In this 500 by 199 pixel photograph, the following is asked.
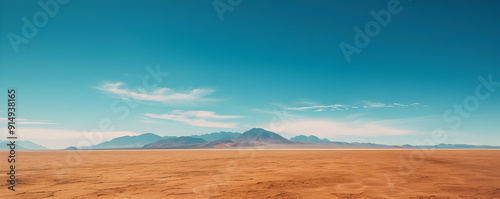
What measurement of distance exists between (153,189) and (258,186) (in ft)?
10.5

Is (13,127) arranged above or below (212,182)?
above

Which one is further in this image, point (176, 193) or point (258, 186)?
point (258, 186)

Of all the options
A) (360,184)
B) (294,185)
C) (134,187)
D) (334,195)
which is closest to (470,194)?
(360,184)

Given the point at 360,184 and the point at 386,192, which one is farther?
the point at 360,184

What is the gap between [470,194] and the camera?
715cm

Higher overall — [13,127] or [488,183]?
[13,127]

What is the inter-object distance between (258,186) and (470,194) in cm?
578

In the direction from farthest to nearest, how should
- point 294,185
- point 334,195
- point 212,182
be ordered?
point 212,182, point 294,185, point 334,195

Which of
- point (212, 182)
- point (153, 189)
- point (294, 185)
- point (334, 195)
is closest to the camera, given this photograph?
point (334, 195)

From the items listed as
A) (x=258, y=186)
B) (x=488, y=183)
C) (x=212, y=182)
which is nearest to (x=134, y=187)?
(x=212, y=182)

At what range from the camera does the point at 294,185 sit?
8594 millimetres

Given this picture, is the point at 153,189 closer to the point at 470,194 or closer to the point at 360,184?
the point at 360,184

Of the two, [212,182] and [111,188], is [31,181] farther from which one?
[212,182]

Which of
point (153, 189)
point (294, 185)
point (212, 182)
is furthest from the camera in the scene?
point (212, 182)
